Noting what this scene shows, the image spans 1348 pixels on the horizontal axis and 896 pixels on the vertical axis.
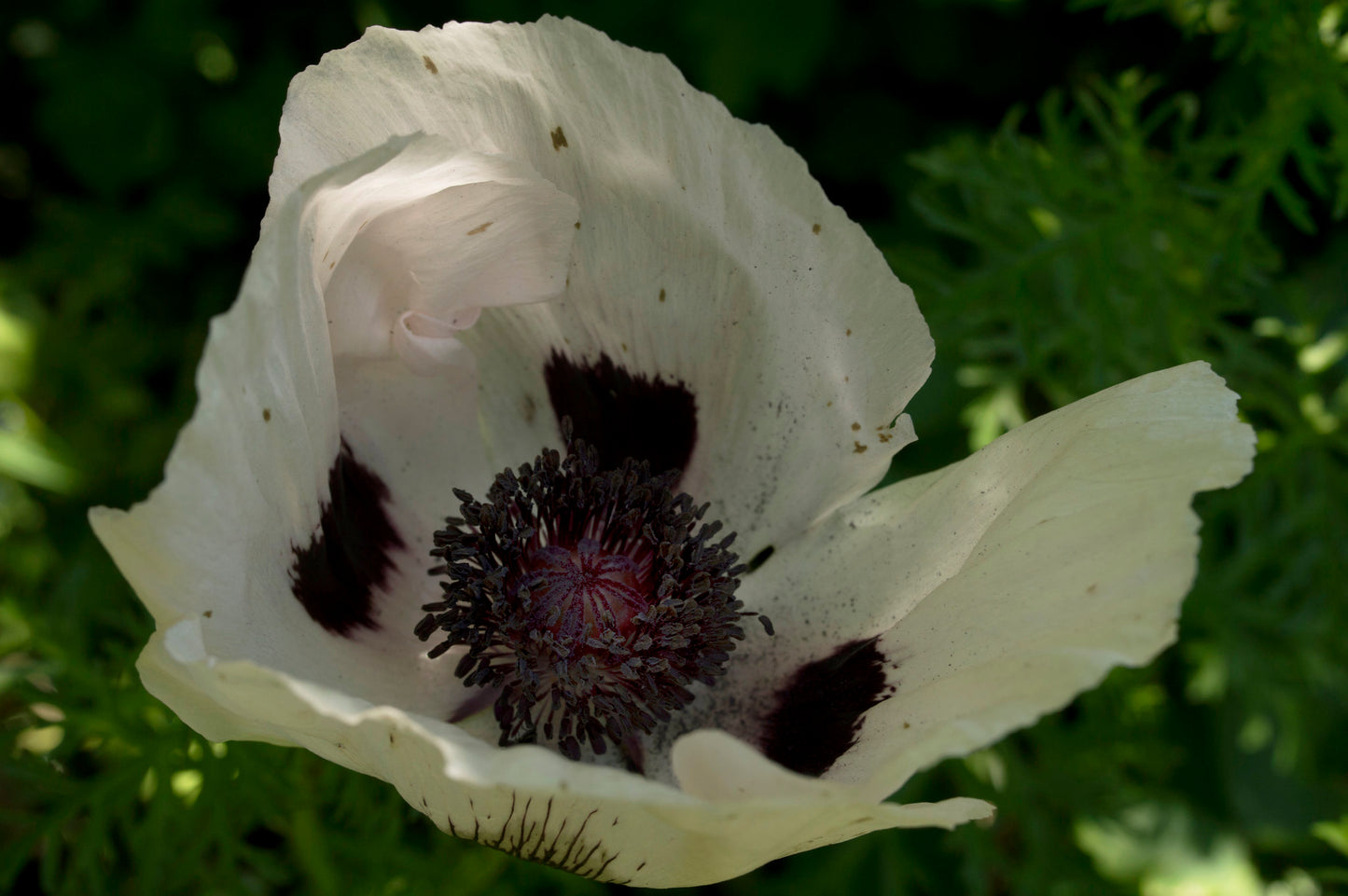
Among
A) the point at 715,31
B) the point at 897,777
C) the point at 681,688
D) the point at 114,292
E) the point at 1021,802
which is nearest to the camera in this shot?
the point at 897,777

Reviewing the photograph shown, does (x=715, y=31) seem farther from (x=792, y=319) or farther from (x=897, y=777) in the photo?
(x=897, y=777)

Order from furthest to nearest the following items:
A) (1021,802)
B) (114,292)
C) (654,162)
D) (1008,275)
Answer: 1. (114,292)
2. (1021,802)
3. (1008,275)
4. (654,162)

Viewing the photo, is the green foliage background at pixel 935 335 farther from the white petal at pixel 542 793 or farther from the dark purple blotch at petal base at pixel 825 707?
the white petal at pixel 542 793

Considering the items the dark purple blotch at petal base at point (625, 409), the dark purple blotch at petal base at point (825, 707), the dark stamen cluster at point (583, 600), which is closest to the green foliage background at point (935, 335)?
the dark stamen cluster at point (583, 600)

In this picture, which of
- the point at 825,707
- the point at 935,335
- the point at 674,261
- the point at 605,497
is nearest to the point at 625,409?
the point at 605,497

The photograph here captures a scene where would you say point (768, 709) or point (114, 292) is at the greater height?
point (768, 709)

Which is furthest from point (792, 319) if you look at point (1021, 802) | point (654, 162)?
point (1021, 802)

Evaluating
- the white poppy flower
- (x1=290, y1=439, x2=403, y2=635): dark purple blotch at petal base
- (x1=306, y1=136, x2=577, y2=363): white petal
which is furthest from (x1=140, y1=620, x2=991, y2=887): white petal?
(x1=306, y1=136, x2=577, y2=363): white petal

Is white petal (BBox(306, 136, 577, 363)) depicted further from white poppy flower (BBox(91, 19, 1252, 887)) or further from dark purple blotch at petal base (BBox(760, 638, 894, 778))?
dark purple blotch at petal base (BBox(760, 638, 894, 778))
